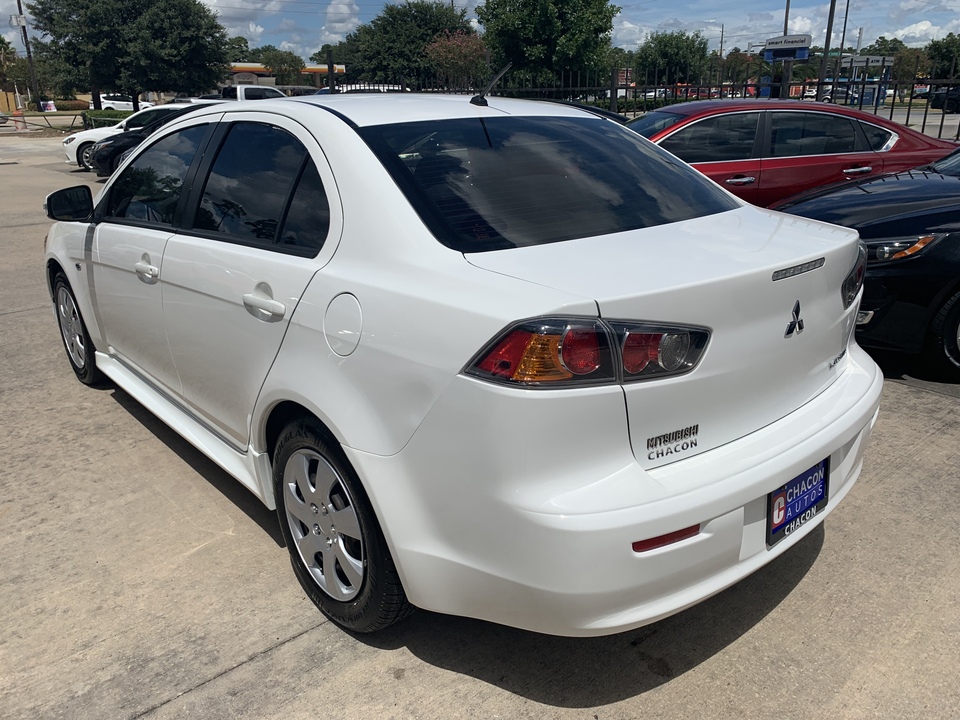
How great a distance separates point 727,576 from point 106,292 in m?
3.20

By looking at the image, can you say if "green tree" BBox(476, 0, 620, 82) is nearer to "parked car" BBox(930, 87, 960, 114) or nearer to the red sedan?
"parked car" BBox(930, 87, 960, 114)

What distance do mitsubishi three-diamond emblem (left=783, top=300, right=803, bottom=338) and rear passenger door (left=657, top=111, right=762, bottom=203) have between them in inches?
209

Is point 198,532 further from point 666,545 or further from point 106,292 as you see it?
point 666,545

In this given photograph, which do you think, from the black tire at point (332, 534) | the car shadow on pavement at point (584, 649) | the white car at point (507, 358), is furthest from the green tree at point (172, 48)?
the car shadow on pavement at point (584, 649)

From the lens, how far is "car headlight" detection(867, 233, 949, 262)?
14.9ft

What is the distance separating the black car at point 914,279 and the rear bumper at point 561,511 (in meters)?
2.72

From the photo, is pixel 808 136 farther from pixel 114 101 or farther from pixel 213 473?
pixel 114 101

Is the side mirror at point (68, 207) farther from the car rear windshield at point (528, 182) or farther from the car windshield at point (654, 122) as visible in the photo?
the car windshield at point (654, 122)

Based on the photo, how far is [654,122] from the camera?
7793 millimetres

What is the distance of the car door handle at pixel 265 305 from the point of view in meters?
2.59

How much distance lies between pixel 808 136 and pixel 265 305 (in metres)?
6.34

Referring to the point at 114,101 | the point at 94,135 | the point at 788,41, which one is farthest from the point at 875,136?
the point at 114,101

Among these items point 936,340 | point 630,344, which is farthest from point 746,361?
point 936,340

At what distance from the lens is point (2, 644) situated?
8.70 ft
